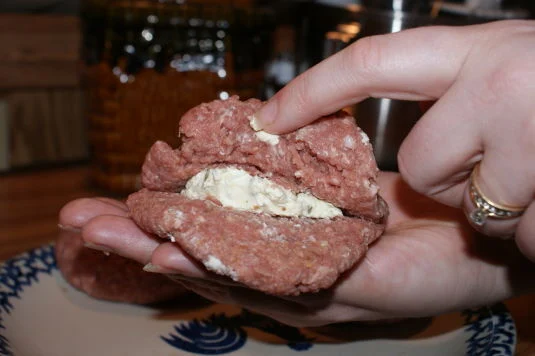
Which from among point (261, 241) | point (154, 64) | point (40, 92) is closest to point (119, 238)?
point (261, 241)

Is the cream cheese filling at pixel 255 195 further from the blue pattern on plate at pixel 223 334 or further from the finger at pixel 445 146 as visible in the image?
the blue pattern on plate at pixel 223 334

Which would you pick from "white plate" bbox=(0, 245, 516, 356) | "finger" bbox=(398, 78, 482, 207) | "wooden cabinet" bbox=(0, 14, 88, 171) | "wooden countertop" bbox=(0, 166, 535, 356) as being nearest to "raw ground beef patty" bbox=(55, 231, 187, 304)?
"white plate" bbox=(0, 245, 516, 356)

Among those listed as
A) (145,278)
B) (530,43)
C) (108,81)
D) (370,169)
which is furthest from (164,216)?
(108,81)

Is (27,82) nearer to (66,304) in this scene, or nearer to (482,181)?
(66,304)

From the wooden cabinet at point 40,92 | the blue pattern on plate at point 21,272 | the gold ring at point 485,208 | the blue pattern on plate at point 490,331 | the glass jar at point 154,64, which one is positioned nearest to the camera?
the gold ring at point 485,208

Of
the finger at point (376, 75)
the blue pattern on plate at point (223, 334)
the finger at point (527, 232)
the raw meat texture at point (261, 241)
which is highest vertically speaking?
the finger at point (376, 75)

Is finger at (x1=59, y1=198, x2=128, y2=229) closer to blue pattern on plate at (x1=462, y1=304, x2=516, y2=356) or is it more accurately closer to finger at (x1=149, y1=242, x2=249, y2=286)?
finger at (x1=149, y1=242, x2=249, y2=286)

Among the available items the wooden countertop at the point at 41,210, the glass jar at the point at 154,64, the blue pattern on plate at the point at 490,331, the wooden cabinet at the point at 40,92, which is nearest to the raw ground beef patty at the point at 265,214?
the blue pattern on plate at the point at 490,331
